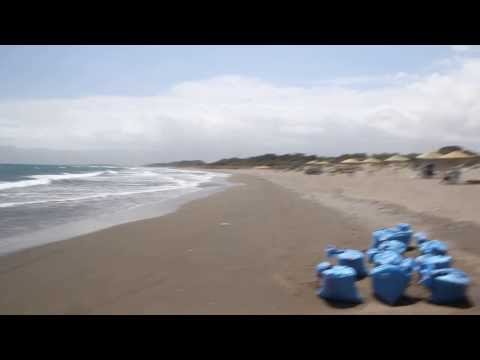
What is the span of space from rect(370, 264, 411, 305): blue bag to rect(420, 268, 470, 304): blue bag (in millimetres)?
288

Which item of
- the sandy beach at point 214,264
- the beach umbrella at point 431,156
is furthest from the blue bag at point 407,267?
the beach umbrella at point 431,156

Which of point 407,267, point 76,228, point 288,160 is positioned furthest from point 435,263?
point 288,160

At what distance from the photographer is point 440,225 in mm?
7508

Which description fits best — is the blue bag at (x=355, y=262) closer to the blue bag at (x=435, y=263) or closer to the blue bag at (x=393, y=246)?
the blue bag at (x=435, y=263)

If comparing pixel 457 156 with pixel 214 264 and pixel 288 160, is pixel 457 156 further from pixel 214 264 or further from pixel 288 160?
pixel 288 160

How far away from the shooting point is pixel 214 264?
17.7 feet

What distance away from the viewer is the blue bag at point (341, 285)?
3.70 m

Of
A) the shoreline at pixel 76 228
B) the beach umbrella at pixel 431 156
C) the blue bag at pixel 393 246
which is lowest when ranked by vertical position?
the shoreline at pixel 76 228

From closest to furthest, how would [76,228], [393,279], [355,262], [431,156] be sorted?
[393,279]
[355,262]
[76,228]
[431,156]

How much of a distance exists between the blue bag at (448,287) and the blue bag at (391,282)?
11.3 inches

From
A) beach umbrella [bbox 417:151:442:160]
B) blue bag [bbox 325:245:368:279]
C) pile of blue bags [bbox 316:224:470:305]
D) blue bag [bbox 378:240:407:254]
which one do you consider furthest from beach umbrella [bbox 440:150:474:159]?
blue bag [bbox 325:245:368:279]

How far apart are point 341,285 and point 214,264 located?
7.70 ft
